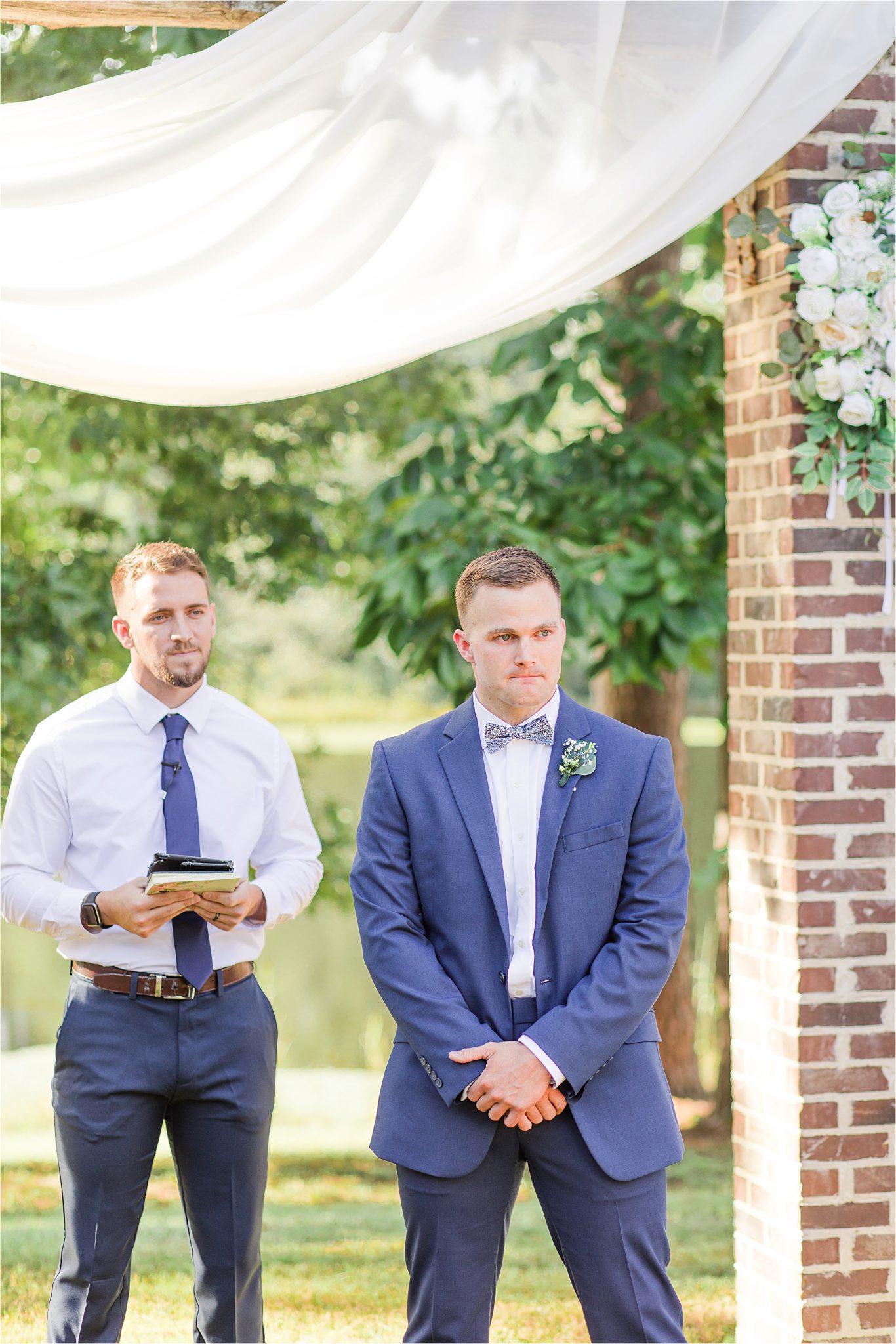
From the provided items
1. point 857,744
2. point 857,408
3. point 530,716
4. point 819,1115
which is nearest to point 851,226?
point 857,408

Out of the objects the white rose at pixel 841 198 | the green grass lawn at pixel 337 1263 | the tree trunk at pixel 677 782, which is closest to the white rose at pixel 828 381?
the white rose at pixel 841 198

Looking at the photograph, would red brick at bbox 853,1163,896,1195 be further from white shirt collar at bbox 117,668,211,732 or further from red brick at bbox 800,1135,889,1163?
white shirt collar at bbox 117,668,211,732

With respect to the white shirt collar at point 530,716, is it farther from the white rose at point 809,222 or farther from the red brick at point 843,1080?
the white rose at point 809,222

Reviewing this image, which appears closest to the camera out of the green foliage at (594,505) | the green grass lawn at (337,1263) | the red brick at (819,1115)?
the red brick at (819,1115)

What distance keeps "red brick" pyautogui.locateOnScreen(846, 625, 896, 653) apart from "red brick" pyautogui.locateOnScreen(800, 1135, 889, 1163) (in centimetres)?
115

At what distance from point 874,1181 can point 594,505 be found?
8.46ft

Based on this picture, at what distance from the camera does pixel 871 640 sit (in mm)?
3301

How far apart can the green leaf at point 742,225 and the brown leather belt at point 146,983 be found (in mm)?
2104

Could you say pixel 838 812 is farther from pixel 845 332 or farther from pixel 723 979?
pixel 723 979

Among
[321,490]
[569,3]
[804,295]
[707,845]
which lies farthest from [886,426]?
[707,845]

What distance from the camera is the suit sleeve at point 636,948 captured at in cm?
249

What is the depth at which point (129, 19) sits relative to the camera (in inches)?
125

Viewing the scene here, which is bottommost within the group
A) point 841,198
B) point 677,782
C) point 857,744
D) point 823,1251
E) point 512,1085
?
point 823,1251

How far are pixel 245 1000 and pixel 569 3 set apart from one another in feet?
7.60
